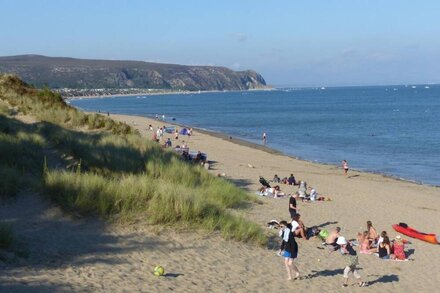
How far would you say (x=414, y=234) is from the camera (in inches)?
578

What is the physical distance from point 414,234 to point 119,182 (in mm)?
7839

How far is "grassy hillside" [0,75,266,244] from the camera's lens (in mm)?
10578

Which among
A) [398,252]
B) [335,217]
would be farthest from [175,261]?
[335,217]

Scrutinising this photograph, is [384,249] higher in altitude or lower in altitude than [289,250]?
lower

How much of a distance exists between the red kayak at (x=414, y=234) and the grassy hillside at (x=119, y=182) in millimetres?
4054

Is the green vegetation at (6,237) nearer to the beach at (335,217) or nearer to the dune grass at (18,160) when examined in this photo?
the dune grass at (18,160)

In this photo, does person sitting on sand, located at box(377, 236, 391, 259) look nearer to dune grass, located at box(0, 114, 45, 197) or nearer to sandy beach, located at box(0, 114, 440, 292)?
sandy beach, located at box(0, 114, 440, 292)

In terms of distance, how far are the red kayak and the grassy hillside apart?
4054 millimetres

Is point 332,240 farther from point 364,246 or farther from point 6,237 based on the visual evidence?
point 6,237

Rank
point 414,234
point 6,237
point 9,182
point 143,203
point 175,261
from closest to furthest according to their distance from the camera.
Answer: point 6,237, point 175,261, point 9,182, point 143,203, point 414,234

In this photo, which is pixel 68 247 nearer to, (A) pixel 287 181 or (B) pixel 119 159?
(B) pixel 119 159

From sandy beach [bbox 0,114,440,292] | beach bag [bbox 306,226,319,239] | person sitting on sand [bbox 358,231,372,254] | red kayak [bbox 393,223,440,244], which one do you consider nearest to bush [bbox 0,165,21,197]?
sandy beach [bbox 0,114,440,292]

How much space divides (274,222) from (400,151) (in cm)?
2903

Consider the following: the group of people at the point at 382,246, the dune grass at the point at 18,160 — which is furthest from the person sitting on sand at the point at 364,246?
the dune grass at the point at 18,160
